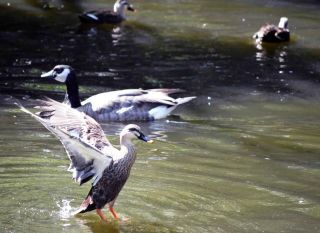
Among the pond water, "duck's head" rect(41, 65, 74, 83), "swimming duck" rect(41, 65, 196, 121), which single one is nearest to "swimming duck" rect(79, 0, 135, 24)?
the pond water

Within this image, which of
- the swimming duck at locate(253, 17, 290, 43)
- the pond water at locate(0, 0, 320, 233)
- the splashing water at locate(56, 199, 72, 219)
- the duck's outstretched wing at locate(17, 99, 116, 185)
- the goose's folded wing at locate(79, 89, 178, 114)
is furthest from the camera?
the swimming duck at locate(253, 17, 290, 43)

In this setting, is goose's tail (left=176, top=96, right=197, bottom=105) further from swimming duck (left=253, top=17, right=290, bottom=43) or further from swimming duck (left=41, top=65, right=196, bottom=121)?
swimming duck (left=253, top=17, right=290, bottom=43)

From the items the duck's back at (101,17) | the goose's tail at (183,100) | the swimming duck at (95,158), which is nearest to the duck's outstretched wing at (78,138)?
the swimming duck at (95,158)

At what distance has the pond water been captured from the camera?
727cm

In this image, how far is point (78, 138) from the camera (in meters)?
6.33

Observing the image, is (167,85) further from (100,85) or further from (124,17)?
(124,17)

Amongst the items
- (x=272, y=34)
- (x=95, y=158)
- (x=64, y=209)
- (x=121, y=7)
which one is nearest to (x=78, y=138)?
(x=95, y=158)

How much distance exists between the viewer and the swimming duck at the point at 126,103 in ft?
36.6

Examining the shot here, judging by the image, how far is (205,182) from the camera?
26.6ft

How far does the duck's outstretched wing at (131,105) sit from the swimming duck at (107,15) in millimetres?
6405

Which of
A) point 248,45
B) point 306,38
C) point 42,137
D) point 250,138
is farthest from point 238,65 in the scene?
point 42,137

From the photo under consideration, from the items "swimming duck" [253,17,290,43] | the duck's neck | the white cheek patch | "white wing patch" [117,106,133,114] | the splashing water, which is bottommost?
the splashing water

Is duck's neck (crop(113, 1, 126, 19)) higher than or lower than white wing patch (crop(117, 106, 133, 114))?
higher

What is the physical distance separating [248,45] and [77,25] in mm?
3826
